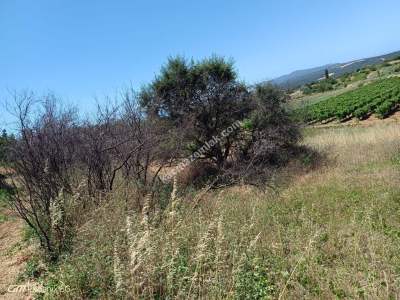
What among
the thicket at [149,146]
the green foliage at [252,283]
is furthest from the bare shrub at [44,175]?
the green foliage at [252,283]

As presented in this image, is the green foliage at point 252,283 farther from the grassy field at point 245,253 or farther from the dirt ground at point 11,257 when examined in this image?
the dirt ground at point 11,257

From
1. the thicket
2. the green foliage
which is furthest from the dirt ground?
the green foliage

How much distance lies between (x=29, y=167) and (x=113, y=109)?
2326 millimetres

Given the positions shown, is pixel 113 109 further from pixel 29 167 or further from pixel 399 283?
pixel 399 283

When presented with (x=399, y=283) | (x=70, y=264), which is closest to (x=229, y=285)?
(x=399, y=283)

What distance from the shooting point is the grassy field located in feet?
10.4

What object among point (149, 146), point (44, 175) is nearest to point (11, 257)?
point (44, 175)

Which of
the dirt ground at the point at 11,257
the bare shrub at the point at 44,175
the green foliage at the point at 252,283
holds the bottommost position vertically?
the green foliage at the point at 252,283

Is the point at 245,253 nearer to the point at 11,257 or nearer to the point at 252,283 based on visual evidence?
the point at 252,283

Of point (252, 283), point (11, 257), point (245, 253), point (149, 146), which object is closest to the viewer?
point (252, 283)

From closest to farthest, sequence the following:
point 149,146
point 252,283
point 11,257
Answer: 1. point 252,283
2. point 11,257
3. point 149,146

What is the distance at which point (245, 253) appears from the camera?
3.71 m

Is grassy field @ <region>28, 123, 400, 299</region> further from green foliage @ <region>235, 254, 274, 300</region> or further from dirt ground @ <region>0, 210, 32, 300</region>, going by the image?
dirt ground @ <region>0, 210, 32, 300</region>

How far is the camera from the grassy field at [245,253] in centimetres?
318
